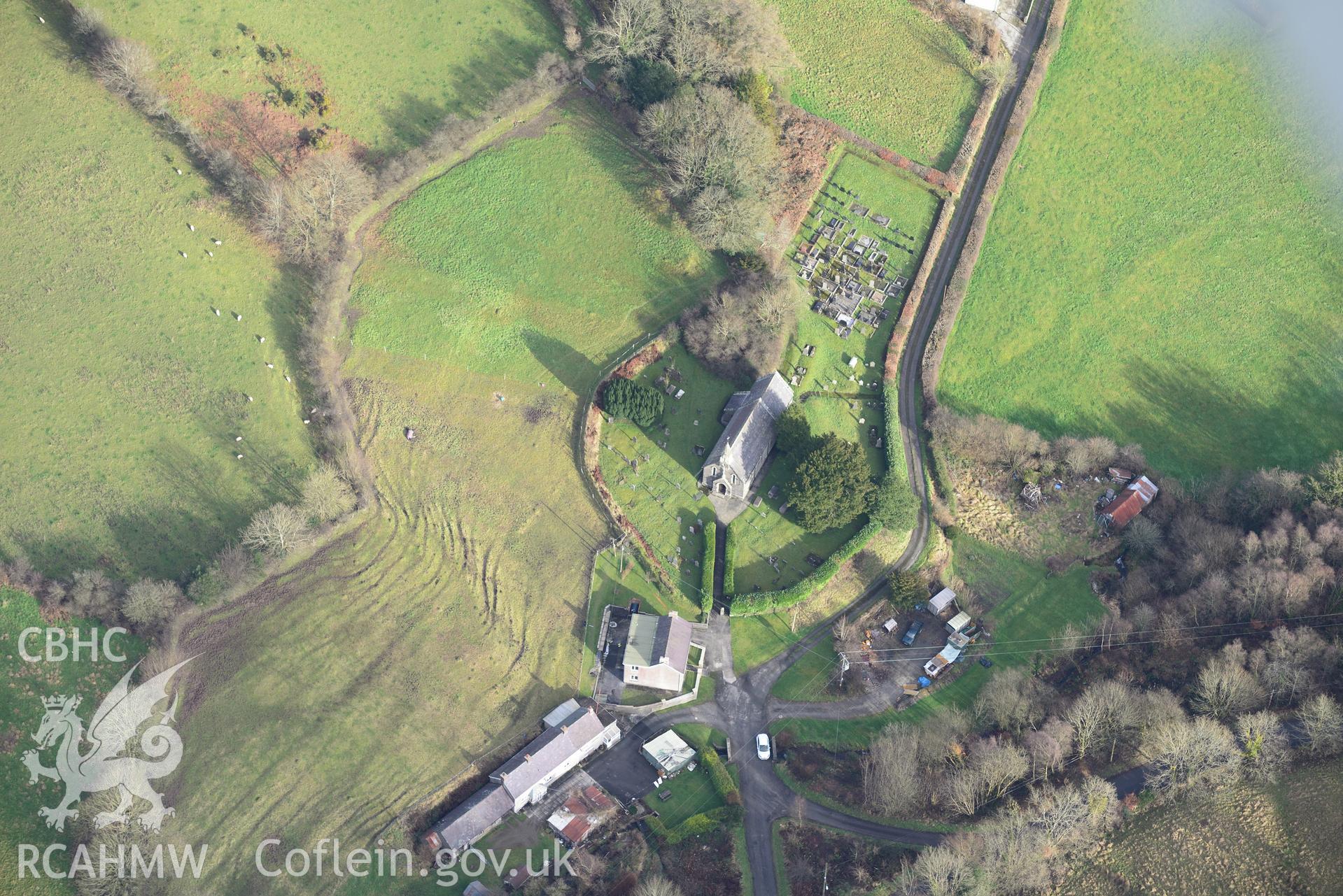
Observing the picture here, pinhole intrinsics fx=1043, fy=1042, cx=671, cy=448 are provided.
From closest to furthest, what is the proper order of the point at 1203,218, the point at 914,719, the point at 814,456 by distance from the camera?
1. the point at 914,719
2. the point at 814,456
3. the point at 1203,218

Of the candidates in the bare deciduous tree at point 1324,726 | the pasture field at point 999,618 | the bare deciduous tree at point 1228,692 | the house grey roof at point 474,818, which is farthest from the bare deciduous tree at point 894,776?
the bare deciduous tree at point 1324,726

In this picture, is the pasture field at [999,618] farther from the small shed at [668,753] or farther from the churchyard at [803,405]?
the churchyard at [803,405]

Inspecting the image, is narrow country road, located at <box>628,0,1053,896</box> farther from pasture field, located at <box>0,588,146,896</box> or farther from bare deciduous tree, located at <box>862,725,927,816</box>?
pasture field, located at <box>0,588,146,896</box>

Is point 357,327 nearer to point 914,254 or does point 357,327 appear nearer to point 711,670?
point 711,670

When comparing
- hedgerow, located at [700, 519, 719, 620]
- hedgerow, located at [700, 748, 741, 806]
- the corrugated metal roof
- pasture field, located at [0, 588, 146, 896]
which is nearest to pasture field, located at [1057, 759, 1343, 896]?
hedgerow, located at [700, 748, 741, 806]

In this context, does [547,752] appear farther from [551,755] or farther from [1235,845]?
[1235,845]

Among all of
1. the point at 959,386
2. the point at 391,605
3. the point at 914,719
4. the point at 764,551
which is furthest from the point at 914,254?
the point at 391,605
